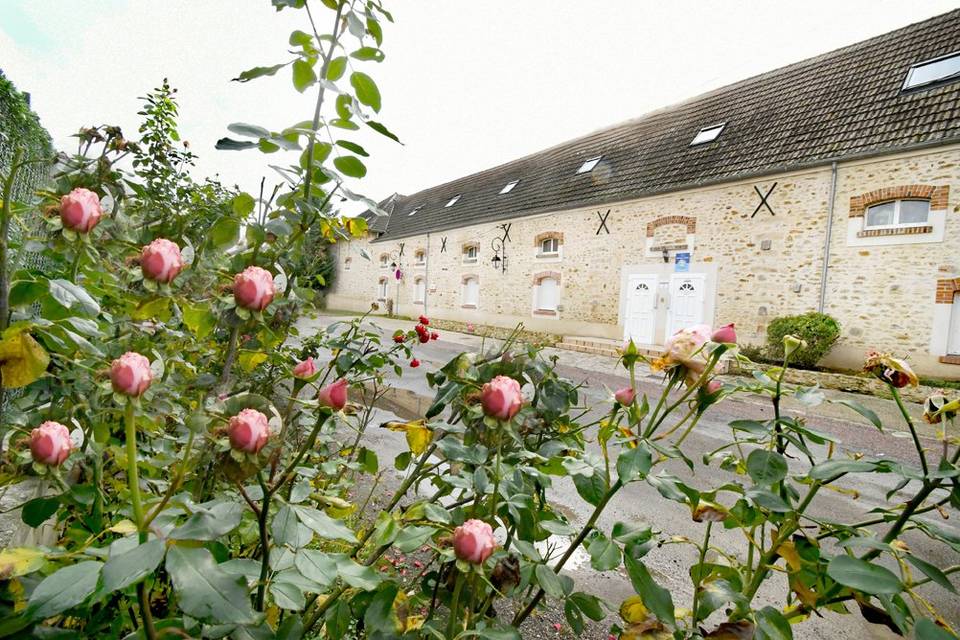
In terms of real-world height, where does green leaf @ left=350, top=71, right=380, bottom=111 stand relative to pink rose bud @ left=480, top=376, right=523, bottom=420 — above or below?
above

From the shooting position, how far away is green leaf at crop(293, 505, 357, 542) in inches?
24.8

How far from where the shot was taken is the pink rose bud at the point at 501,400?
756mm

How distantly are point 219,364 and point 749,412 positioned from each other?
685 cm

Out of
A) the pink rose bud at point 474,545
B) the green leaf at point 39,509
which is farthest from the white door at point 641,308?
the green leaf at point 39,509

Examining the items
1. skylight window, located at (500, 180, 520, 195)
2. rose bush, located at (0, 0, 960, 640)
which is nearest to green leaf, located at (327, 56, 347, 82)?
rose bush, located at (0, 0, 960, 640)

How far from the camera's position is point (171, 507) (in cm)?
65

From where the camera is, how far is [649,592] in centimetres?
72

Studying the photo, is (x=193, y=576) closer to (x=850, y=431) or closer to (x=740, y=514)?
(x=740, y=514)

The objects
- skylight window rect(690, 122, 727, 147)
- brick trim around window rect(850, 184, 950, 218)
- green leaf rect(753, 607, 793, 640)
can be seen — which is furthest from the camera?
skylight window rect(690, 122, 727, 147)

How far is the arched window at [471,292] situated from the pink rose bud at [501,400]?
15926 mm

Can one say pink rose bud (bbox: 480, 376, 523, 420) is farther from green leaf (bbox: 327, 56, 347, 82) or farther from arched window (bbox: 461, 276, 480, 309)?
arched window (bbox: 461, 276, 480, 309)

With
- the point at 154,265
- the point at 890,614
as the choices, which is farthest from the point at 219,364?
the point at 890,614

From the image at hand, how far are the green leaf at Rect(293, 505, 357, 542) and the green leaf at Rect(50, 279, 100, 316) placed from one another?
435 millimetres

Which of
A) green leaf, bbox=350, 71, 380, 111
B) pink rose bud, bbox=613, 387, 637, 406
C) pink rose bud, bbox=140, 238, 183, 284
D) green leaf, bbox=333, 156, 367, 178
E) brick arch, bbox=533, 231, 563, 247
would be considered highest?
brick arch, bbox=533, 231, 563, 247
